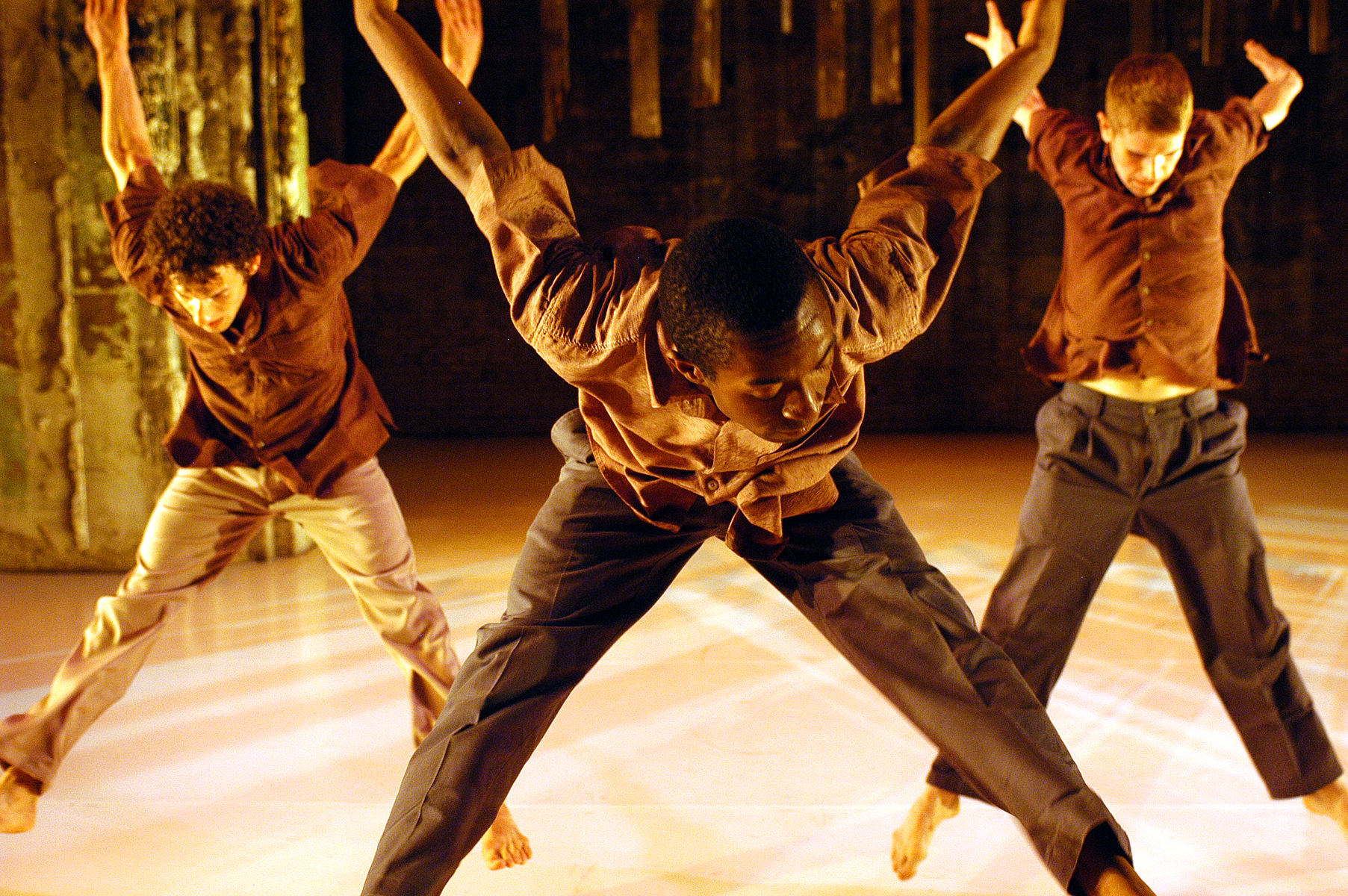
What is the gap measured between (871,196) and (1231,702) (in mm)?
1394

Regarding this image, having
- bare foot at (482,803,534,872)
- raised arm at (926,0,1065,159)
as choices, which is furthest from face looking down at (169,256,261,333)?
raised arm at (926,0,1065,159)

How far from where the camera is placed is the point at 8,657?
381 cm

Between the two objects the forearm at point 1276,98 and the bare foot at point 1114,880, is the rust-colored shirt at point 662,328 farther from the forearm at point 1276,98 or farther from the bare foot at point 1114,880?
the forearm at point 1276,98

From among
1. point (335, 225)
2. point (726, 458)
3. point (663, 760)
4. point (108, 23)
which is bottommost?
point (663, 760)

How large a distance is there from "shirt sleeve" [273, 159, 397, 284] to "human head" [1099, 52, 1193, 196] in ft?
4.98

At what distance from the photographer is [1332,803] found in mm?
2232

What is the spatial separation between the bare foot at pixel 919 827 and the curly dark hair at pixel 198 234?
1.79 meters

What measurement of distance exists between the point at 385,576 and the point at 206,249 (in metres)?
0.77

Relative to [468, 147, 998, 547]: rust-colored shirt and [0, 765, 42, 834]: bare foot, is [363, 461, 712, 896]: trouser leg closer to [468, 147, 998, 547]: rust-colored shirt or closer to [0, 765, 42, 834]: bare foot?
[468, 147, 998, 547]: rust-colored shirt

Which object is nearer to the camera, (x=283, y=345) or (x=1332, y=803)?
(x=1332, y=803)

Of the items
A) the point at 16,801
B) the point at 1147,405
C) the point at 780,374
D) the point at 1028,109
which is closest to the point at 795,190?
the point at 1028,109

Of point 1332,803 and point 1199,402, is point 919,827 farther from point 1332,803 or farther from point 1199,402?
point 1199,402

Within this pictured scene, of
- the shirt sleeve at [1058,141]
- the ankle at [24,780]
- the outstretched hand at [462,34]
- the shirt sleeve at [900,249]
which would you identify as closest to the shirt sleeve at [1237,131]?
the shirt sleeve at [1058,141]

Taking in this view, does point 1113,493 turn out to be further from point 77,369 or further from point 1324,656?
point 77,369
